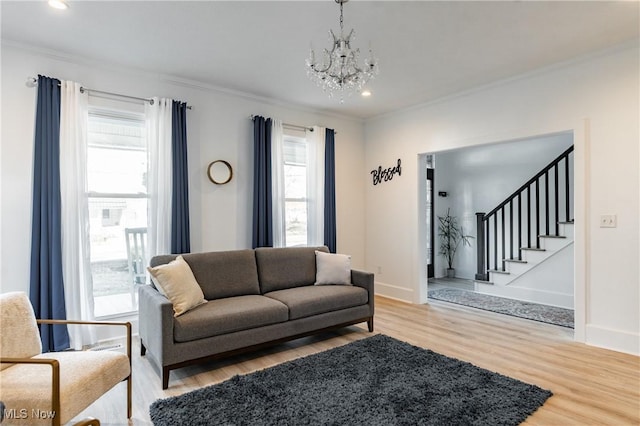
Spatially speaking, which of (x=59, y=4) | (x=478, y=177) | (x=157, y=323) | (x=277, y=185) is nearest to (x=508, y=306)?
(x=478, y=177)

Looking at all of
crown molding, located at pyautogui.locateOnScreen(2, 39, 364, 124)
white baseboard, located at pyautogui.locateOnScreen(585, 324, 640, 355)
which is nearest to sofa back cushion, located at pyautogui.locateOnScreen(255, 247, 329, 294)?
crown molding, located at pyautogui.locateOnScreen(2, 39, 364, 124)

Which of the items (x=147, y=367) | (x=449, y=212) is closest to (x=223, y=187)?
(x=147, y=367)

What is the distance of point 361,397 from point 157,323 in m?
1.63

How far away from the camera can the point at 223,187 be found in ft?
14.7

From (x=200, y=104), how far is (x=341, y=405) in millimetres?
3581

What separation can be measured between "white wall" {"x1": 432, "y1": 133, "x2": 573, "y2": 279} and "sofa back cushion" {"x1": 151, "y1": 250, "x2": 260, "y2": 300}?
14.0 ft

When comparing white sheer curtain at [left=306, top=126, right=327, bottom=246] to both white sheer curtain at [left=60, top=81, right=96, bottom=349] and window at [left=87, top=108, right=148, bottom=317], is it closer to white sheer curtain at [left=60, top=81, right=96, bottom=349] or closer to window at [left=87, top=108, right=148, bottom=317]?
window at [left=87, top=108, right=148, bottom=317]

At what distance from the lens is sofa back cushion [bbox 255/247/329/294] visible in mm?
3984

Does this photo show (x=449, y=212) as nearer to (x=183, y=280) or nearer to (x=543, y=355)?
(x=543, y=355)

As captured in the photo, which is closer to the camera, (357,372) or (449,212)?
(357,372)

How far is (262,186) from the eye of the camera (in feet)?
15.2

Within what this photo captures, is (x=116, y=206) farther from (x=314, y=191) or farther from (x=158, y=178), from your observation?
(x=314, y=191)

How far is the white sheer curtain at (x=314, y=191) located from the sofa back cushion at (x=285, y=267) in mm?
875

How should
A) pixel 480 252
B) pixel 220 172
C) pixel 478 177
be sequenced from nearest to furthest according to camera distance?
1. pixel 220 172
2. pixel 480 252
3. pixel 478 177
